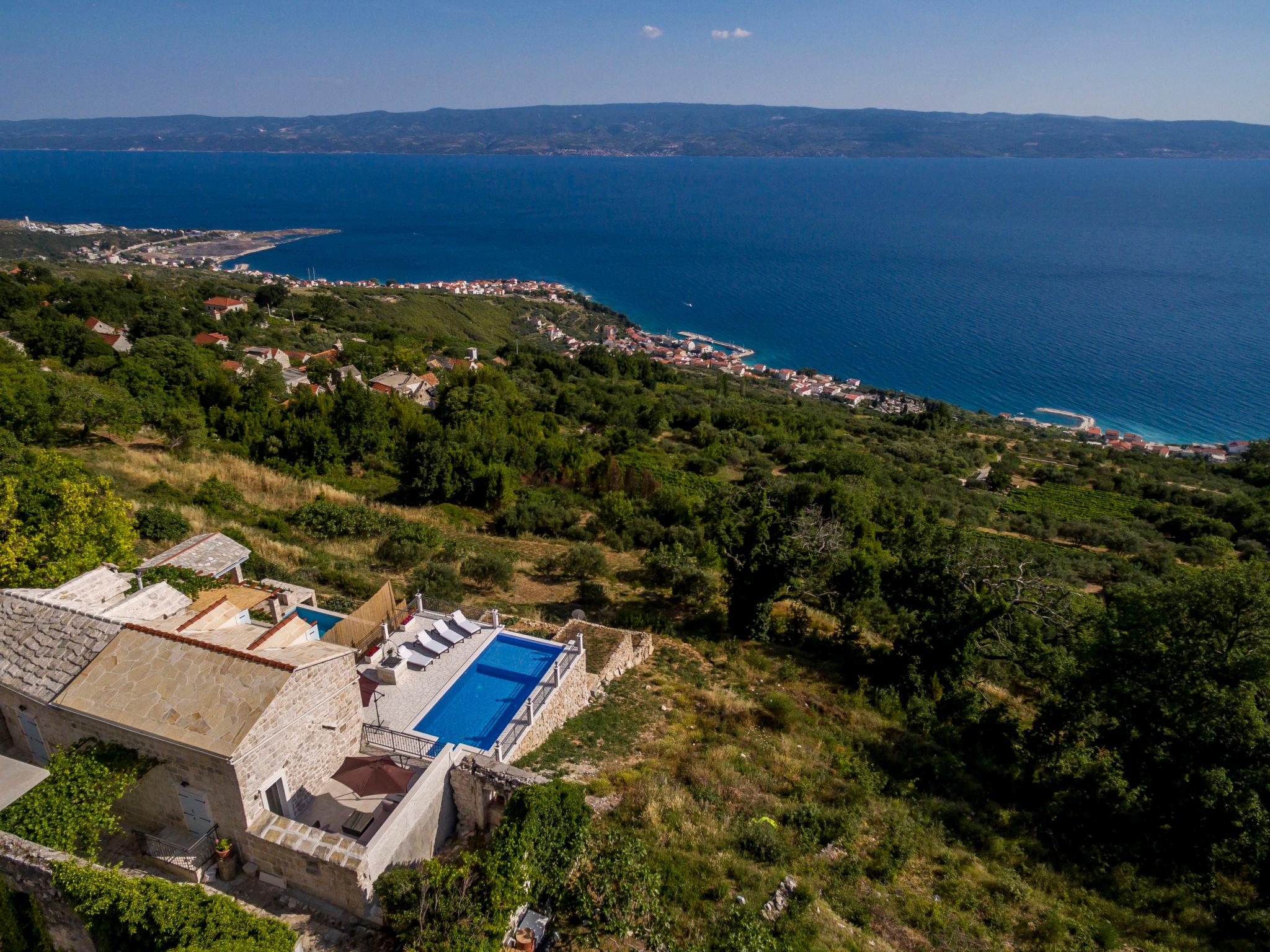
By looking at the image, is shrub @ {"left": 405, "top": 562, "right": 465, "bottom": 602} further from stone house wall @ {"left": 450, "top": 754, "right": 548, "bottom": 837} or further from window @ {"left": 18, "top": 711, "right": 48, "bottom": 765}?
window @ {"left": 18, "top": 711, "right": 48, "bottom": 765}

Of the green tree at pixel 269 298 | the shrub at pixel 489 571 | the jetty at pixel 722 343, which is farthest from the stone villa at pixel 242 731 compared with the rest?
the jetty at pixel 722 343

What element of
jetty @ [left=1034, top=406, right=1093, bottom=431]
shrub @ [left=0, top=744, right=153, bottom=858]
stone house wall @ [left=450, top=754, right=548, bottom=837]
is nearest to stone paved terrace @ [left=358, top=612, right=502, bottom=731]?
stone house wall @ [left=450, top=754, right=548, bottom=837]

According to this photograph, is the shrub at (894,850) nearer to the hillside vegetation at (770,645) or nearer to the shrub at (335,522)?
the hillside vegetation at (770,645)

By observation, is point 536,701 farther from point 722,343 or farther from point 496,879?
point 722,343

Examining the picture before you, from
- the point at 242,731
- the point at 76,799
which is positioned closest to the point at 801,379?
the point at 242,731

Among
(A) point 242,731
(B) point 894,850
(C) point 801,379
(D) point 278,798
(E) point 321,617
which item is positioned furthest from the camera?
(C) point 801,379

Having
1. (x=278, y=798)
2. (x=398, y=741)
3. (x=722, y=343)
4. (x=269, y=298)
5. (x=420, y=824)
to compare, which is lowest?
(x=722, y=343)
